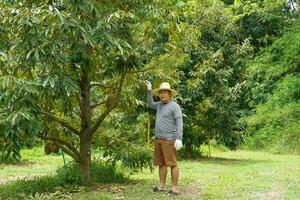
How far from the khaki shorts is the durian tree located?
109 centimetres

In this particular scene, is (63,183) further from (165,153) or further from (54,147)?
(165,153)

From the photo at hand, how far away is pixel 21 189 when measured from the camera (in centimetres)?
851

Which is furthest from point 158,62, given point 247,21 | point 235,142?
→ point 247,21

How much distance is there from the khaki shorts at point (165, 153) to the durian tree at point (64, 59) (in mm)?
1092

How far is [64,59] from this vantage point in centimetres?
A: 704

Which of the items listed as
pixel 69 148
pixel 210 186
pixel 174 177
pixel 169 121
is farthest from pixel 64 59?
pixel 210 186

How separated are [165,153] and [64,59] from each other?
2313 mm

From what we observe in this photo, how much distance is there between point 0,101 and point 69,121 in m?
2.84

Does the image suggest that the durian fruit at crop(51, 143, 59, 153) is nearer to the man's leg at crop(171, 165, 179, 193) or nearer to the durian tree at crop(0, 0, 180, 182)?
the durian tree at crop(0, 0, 180, 182)

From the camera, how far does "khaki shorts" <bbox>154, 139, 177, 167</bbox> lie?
8.25 m

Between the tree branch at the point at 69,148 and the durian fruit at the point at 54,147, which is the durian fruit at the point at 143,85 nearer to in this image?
the tree branch at the point at 69,148

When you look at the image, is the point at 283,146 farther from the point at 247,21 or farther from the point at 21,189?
the point at 21,189

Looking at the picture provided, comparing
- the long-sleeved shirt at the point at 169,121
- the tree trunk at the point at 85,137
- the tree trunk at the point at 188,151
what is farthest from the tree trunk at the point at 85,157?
the tree trunk at the point at 188,151

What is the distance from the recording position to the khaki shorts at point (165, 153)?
325 inches
